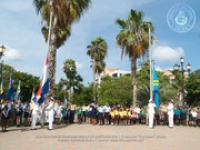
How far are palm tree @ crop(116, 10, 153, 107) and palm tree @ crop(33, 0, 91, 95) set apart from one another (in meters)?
5.14

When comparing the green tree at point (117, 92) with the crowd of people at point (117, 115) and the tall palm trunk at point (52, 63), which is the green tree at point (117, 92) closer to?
the crowd of people at point (117, 115)

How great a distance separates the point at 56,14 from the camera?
20.1m

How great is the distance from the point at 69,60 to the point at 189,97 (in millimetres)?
22133

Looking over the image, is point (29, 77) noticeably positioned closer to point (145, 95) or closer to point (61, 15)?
point (145, 95)

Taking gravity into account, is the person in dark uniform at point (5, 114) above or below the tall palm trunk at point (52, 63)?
below

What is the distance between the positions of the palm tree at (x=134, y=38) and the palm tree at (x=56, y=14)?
5140 millimetres

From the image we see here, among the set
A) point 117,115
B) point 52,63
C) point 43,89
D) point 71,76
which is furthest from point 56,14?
point 71,76

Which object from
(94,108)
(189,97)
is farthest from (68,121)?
(189,97)

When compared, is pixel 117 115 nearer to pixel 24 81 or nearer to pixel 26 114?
pixel 26 114

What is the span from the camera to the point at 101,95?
53.6 meters

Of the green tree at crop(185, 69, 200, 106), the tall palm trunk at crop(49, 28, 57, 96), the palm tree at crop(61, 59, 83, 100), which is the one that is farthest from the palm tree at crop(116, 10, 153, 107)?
the palm tree at crop(61, 59, 83, 100)

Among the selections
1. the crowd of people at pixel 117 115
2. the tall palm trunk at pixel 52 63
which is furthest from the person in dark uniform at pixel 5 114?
the tall palm trunk at pixel 52 63

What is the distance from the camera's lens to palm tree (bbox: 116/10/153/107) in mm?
25031

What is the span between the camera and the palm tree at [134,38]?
2503 cm
